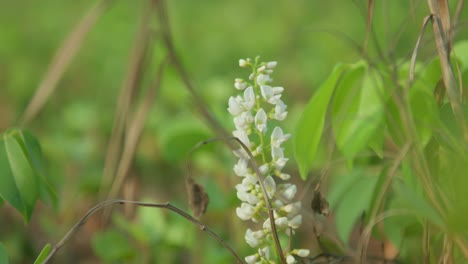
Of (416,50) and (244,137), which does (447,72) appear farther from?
(244,137)

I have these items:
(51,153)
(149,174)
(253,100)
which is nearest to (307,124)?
(253,100)

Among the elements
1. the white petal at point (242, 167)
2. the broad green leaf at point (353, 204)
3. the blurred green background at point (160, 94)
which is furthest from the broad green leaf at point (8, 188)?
the broad green leaf at point (353, 204)

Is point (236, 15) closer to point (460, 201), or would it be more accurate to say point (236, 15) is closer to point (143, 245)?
point (143, 245)

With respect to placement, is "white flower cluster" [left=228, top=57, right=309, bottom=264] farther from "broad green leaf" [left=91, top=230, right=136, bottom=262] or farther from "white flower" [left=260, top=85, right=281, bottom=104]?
"broad green leaf" [left=91, top=230, right=136, bottom=262]

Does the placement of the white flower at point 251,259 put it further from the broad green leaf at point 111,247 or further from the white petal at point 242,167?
the broad green leaf at point 111,247

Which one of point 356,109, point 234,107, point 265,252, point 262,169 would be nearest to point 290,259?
point 265,252
